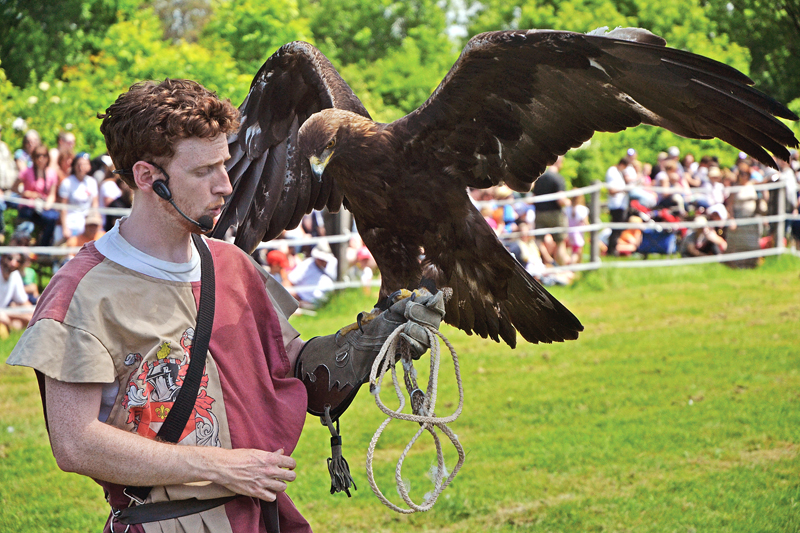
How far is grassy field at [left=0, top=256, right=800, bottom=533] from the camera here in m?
3.95

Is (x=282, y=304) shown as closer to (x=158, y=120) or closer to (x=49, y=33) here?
(x=158, y=120)

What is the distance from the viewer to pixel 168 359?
5.88 ft

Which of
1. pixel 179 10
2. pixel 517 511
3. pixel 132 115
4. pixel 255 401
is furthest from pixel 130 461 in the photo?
pixel 179 10

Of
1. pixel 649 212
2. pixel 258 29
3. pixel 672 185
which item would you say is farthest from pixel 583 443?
pixel 258 29

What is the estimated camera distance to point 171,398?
179 centimetres

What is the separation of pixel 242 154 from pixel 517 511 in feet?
7.30

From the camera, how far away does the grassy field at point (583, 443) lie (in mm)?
3951

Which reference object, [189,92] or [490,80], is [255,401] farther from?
[490,80]

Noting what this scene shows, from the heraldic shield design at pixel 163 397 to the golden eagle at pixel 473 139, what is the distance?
1.33 metres

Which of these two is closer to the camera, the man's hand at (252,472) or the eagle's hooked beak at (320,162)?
the man's hand at (252,472)

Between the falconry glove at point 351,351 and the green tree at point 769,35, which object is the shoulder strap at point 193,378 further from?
the green tree at point 769,35

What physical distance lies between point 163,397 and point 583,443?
11.6 feet

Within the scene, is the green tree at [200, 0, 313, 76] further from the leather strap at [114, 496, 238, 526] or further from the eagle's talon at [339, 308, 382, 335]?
the leather strap at [114, 496, 238, 526]

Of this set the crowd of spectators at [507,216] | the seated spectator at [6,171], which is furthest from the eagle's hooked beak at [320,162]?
the seated spectator at [6,171]
